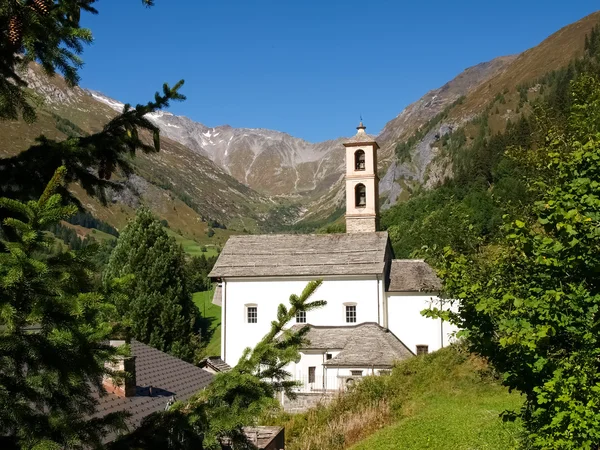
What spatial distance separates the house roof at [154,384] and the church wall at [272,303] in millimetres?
16073

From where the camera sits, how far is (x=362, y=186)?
37750mm

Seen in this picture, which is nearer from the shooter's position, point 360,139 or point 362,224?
point 362,224

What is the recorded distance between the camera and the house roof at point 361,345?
1177 inches

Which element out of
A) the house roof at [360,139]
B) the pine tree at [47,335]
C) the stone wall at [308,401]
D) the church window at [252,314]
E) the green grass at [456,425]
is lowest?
the stone wall at [308,401]

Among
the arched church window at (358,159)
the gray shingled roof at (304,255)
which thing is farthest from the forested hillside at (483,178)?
the arched church window at (358,159)

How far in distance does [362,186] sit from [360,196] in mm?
702

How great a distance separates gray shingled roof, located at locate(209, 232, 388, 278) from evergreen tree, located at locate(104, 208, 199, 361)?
6.26m

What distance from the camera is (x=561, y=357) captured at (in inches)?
287

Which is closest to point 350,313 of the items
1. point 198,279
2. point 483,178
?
point 483,178

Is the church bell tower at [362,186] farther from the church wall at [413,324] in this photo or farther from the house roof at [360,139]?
the church wall at [413,324]

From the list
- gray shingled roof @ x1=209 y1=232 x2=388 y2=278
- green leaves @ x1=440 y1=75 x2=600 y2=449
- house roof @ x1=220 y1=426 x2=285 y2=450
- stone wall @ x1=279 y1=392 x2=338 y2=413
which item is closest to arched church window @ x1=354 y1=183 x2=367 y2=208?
gray shingled roof @ x1=209 y1=232 x2=388 y2=278

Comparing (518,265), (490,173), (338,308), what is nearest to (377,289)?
(338,308)

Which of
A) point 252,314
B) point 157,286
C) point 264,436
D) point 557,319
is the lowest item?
point 264,436

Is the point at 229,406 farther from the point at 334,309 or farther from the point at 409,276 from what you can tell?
the point at 409,276
